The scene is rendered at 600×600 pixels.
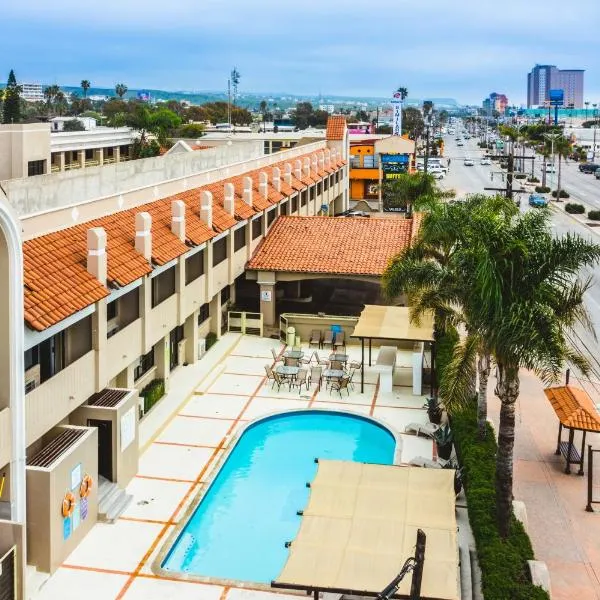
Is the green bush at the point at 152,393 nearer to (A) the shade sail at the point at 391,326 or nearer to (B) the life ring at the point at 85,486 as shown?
(A) the shade sail at the point at 391,326

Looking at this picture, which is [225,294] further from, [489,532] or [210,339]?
[489,532]

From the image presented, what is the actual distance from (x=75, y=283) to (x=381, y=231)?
21941mm

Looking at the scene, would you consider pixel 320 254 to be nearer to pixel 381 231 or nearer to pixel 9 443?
pixel 381 231

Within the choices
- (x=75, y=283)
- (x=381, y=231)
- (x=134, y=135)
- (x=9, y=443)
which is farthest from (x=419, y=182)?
(x=9, y=443)

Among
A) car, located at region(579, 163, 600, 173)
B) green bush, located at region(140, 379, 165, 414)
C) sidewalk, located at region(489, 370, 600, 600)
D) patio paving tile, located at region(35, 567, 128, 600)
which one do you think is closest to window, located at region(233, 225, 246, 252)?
green bush, located at region(140, 379, 165, 414)

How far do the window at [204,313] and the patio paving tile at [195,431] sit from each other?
756cm

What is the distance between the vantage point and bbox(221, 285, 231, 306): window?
1372 inches

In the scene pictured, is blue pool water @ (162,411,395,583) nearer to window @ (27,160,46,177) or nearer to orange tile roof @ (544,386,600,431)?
orange tile roof @ (544,386,600,431)

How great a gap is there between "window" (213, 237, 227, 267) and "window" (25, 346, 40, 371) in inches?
552

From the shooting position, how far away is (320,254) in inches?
1391

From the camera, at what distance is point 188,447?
22.8m

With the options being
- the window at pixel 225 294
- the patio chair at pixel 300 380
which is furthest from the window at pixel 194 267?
the patio chair at pixel 300 380

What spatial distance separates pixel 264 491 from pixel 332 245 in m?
17.3

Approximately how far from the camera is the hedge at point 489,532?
1423cm
